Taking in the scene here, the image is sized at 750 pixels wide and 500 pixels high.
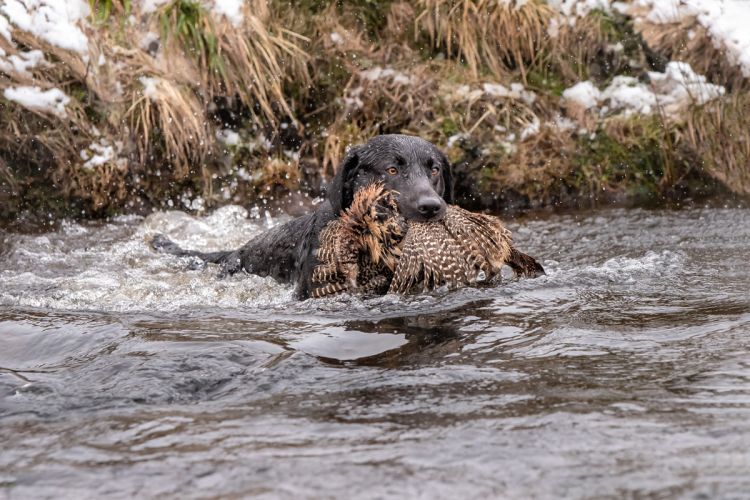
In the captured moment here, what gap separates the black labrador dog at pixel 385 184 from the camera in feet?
17.4

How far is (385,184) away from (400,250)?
2.47 ft

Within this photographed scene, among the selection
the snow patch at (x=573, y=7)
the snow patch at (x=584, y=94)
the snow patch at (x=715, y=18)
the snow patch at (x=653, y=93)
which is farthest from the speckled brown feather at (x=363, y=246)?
the snow patch at (x=715, y=18)

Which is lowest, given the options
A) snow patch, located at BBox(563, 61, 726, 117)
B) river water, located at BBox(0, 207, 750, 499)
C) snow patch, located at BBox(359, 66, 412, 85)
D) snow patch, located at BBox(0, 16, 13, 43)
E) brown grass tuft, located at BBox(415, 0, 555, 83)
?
river water, located at BBox(0, 207, 750, 499)

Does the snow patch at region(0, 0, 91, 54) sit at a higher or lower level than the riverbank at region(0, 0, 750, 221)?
higher

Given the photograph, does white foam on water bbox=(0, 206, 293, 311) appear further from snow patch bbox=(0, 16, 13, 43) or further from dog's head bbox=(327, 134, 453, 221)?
snow patch bbox=(0, 16, 13, 43)

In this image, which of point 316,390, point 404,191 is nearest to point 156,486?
point 316,390

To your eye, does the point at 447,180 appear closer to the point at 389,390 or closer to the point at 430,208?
the point at 430,208

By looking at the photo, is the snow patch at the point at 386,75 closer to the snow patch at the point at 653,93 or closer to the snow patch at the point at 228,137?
the snow patch at the point at 228,137

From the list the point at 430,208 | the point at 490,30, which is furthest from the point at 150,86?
the point at 430,208

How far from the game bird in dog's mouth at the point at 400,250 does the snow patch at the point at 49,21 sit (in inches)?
183

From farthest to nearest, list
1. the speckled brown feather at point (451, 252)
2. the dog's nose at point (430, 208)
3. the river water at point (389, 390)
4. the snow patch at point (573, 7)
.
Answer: the snow patch at point (573, 7)
the dog's nose at point (430, 208)
the speckled brown feather at point (451, 252)
the river water at point (389, 390)

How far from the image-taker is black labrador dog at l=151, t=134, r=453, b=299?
209 inches

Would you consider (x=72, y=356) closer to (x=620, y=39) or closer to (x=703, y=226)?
(x=703, y=226)

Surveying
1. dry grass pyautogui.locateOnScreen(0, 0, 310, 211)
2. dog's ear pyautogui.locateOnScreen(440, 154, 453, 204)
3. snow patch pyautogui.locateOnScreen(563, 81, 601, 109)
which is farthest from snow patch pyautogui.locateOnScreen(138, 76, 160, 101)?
snow patch pyautogui.locateOnScreen(563, 81, 601, 109)
